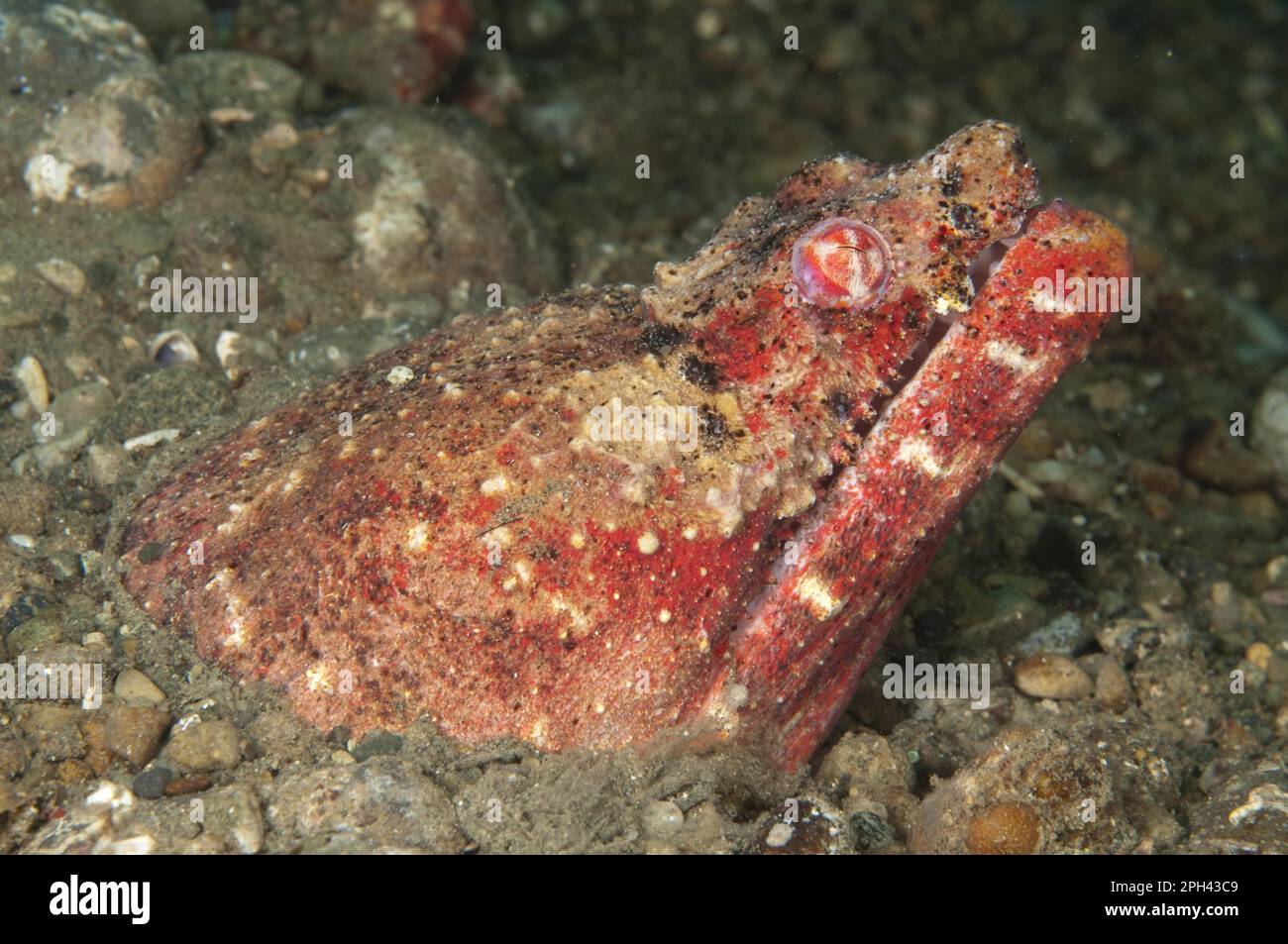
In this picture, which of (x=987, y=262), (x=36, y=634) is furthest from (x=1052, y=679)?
(x=36, y=634)

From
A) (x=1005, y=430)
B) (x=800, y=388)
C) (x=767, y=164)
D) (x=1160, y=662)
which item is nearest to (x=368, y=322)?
(x=800, y=388)

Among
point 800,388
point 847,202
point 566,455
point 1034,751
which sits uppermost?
point 847,202

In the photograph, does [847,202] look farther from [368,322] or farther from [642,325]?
[368,322]

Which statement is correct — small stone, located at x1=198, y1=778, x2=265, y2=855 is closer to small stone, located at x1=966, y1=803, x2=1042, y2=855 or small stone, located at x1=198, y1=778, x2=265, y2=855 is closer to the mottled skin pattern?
the mottled skin pattern

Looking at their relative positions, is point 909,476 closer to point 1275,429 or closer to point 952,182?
point 952,182

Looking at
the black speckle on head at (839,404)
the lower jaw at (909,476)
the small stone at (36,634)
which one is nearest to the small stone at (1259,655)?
the lower jaw at (909,476)

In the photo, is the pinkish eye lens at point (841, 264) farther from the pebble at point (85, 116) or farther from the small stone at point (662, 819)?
the pebble at point (85, 116)

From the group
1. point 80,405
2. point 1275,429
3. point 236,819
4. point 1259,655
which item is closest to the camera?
point 236,819
